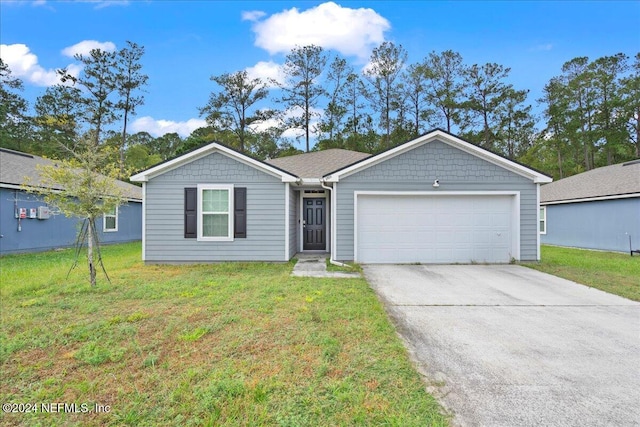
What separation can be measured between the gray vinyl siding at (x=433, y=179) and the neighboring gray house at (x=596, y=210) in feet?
19.1

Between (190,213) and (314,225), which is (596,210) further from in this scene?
(190,213)

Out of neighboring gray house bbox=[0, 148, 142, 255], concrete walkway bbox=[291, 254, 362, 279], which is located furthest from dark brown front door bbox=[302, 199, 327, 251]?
neighboring gray house bbox=[0, 148, 142, 255]

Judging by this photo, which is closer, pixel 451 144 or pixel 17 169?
pixel 451 144

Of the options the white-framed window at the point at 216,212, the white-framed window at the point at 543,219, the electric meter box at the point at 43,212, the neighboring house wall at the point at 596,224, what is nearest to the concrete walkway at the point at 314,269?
the white-framed window at the point at 216,212

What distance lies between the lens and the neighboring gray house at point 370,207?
895cm

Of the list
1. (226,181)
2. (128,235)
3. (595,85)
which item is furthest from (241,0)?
(595,85)

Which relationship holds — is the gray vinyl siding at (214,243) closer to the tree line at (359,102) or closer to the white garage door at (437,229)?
the white garage door at (437,229)

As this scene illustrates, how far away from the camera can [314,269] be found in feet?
26.5

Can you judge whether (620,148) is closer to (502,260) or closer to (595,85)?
(595,85)

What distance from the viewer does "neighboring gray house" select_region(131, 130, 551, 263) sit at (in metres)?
8.95

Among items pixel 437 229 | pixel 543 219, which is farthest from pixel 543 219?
pixel 437 229

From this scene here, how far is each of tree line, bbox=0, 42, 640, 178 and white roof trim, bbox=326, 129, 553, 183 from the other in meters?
15.5

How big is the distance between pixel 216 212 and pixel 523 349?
297 inches

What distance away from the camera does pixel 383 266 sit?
8.80 m
